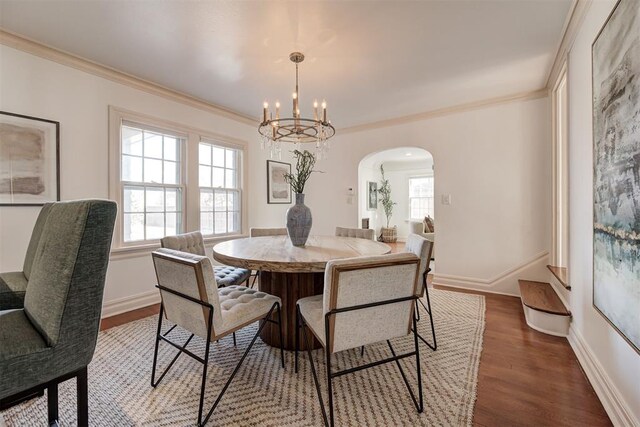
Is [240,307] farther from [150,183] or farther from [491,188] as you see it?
[491,188]

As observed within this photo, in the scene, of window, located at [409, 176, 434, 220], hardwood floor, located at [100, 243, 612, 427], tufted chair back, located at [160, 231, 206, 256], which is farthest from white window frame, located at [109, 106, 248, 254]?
window, located at [409, 176, 434, 220]

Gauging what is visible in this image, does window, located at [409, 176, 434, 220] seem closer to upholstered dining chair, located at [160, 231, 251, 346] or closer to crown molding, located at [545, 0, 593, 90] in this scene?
crown molding, located at [545, 0, 593, 90]

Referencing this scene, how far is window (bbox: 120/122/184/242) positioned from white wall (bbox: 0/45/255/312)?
0.22 m

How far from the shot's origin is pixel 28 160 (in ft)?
7.68

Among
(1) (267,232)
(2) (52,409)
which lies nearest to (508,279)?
(1) (267,232)

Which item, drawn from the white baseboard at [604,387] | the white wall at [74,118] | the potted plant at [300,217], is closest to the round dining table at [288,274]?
the potted plant at [300,217]

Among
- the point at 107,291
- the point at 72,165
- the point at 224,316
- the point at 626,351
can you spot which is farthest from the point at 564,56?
the point at 107,291

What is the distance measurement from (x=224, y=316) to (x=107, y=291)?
2.08 m

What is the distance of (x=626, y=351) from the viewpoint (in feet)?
4.37

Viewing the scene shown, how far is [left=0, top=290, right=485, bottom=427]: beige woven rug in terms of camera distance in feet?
4.73

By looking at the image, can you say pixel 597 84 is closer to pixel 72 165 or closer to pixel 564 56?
pixel 564 56

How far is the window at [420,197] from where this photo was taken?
8.30 meters

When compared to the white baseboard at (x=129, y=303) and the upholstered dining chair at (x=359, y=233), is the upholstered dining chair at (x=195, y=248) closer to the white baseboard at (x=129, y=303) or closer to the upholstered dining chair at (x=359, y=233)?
the white baseboard at (x=129, y=303)

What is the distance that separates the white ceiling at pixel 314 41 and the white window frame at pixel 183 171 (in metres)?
0.46
